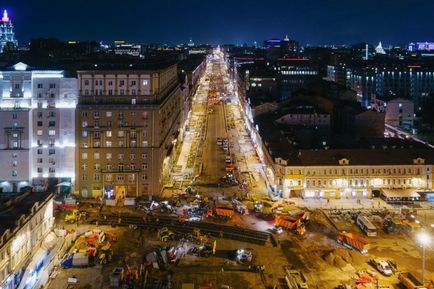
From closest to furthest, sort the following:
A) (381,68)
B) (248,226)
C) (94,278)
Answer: (94,278)
(248,226)
(381,68)

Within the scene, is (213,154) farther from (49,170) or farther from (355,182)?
(49,170)

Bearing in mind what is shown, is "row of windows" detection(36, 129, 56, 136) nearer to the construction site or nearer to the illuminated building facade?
the construction site

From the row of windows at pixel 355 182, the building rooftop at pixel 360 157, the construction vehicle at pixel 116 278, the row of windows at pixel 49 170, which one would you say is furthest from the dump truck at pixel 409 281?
the row of windows at pixel 49 170

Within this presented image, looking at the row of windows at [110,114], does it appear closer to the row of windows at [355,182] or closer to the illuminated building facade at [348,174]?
the illuminated building facade at [348,174]

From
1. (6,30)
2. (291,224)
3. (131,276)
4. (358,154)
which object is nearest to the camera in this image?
(131,276)

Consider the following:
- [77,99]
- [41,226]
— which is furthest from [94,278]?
[77,99]

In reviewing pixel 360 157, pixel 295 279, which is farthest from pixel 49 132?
pixel 360 157

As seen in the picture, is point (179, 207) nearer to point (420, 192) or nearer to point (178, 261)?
point (178, 261)
